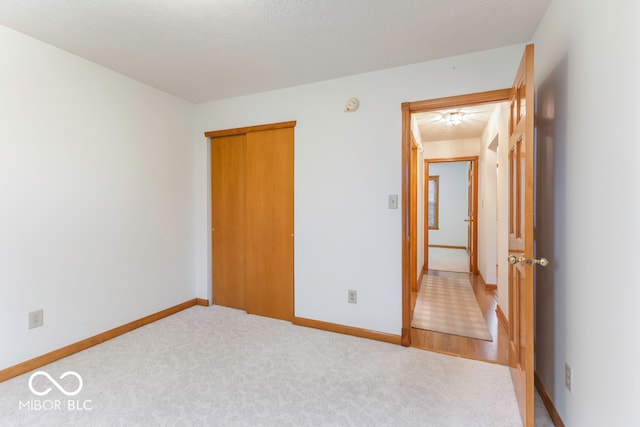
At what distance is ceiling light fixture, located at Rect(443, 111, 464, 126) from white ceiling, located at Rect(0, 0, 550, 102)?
1605 mm

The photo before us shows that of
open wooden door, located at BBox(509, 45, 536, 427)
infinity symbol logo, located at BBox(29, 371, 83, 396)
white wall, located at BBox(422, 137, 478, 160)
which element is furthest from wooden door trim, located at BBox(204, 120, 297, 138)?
white wall, located at BBox(422, 137, 478, 160)

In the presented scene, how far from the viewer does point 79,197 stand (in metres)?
2.42

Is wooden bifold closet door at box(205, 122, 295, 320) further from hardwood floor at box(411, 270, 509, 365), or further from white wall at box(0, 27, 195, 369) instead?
hardwood floor at box(411, 270, 509, 365)

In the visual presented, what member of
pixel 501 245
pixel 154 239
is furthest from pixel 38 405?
pixel 501 245

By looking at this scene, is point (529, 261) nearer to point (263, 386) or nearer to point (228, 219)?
point (263, 386)

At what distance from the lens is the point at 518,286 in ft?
5.75

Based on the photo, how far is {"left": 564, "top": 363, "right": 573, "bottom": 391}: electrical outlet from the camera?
1458 millimetres

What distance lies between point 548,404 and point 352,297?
1481 mm

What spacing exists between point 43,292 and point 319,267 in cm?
215

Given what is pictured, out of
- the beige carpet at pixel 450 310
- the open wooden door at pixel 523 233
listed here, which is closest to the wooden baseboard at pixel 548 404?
the open wooden door at pixel 523 233

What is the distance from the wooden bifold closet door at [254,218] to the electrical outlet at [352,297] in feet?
2.02

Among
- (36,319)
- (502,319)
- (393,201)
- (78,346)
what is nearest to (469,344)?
(502,319)

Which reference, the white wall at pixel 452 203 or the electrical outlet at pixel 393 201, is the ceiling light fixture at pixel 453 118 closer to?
the electrical outlet at pixel 393 201

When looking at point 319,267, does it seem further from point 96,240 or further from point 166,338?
point 96,240
